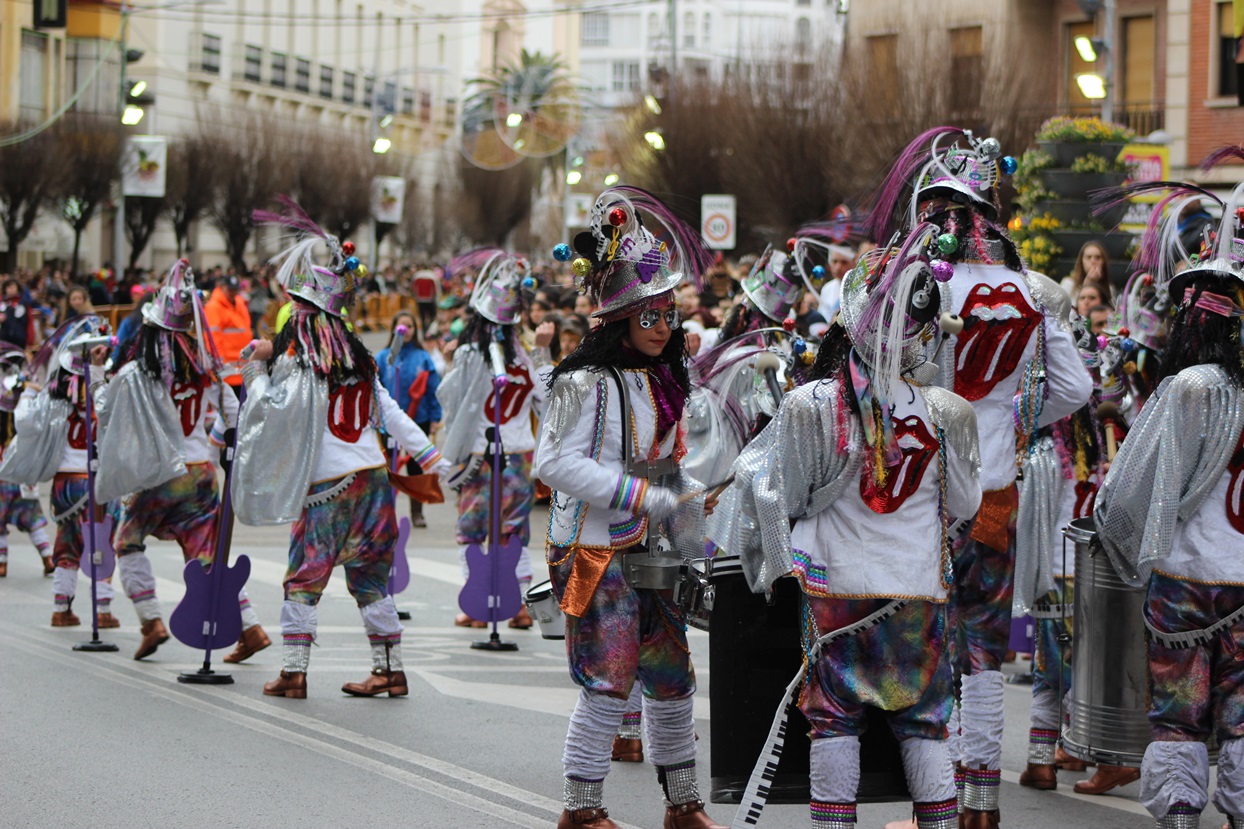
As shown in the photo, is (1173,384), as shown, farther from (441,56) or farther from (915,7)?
(441,56)

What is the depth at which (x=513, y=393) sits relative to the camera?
1112cm

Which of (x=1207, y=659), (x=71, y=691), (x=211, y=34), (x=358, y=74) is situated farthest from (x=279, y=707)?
(x=358, y=74)

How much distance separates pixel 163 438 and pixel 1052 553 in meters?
4.91

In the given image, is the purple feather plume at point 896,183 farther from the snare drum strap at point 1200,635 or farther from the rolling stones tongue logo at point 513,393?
the rolling stones tongue logo at point 513,393

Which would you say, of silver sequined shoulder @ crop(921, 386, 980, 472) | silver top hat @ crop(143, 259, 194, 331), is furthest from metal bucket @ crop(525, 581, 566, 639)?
silver top hat @ crop(143, 259, 194, 331)

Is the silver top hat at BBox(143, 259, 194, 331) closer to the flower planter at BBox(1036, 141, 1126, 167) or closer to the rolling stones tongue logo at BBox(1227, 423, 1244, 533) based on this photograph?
the rolling stones tongue logo at BBox(1227, 423, 1244, 533)

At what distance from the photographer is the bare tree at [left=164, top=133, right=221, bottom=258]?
45.8 m

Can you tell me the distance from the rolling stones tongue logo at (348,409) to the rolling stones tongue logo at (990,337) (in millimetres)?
Result: 3414

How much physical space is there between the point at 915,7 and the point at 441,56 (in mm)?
48300

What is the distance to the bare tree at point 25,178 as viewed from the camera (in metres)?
37.3

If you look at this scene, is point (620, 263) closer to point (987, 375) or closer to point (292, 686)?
point (987, 375)

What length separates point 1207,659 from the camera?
578 cm

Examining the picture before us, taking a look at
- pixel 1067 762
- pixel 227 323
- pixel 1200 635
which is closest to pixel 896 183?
pixel 1200 635

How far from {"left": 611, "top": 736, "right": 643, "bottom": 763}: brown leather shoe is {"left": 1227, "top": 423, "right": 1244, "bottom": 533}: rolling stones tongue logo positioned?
9.25 ft
